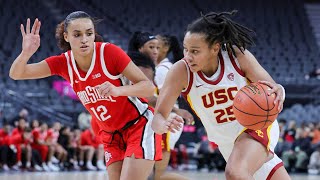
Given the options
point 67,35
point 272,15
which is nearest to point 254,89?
point 67,35

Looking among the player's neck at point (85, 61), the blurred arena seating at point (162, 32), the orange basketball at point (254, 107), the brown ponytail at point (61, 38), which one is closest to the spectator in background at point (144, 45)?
the brown ponytail at point (61, 38)

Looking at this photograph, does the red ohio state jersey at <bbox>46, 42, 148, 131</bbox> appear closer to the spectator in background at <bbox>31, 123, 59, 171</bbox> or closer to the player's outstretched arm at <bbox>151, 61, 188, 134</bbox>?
the player's outstretched arm at <bbox>151, 61, 188, 134</bbox>

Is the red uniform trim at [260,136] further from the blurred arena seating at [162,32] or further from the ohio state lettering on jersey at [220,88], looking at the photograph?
the blurred arena seating at [162,32]

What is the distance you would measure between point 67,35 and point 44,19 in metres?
14.7

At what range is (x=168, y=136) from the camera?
6.29m

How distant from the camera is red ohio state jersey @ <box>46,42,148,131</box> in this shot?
426 centimetres

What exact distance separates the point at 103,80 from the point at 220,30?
0.92m

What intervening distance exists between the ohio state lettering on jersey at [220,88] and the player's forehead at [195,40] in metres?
0.19

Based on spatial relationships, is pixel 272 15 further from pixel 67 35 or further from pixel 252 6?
pixel 67 35

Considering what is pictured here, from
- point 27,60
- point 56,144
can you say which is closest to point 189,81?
point 27,60

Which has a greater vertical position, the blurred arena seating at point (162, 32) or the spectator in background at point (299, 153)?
the blurred arena seating at point (162, 32)

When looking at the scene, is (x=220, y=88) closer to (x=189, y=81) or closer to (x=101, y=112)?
(x=189, y=81)

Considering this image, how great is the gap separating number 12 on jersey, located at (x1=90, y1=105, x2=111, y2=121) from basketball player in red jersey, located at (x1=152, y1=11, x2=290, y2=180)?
57 centimetres

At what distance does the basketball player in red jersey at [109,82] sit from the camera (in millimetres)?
4242
